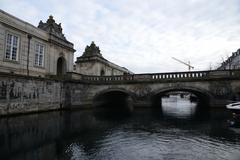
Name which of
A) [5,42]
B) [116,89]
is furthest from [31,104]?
[116,89]

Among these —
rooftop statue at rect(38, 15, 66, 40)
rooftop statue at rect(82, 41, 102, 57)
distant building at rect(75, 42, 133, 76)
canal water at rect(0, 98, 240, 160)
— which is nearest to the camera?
canal water at rect(0, 98, 240, 160)

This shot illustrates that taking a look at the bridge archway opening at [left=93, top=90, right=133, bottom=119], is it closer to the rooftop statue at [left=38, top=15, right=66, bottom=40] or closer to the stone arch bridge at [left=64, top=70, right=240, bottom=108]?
the stone arch bridge at [left=64, top=70, right=240, bottom=108]

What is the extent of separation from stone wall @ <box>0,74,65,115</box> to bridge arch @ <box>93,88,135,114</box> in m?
4.97

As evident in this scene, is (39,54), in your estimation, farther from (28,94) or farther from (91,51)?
(91,51)

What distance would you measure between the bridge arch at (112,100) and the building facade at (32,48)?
5.83 metres

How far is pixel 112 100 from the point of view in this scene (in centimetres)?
2797

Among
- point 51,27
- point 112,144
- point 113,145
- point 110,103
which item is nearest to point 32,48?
point 51,27

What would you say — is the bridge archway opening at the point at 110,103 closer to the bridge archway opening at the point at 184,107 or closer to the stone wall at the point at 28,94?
the bridge archway opening at the point at 184,107

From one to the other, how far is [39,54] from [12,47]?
318 centimetres

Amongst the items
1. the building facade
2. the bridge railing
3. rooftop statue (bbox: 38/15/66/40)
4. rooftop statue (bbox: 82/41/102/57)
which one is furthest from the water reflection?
rooftop statue (bbox: 82/41/102/57)

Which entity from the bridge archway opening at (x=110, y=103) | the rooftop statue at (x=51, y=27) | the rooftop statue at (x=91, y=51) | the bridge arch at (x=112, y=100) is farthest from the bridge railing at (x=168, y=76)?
the rooftop statue at (x=91, y=51)

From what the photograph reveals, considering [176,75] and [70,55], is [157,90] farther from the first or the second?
[70,55]

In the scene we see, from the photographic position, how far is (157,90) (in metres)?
19.0

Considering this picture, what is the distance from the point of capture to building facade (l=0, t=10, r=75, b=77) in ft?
51.8
